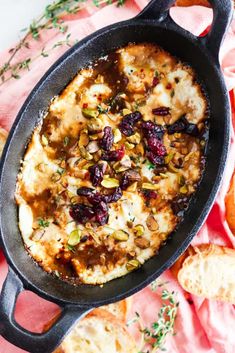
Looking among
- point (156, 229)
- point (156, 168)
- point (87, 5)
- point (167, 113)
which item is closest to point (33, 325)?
point (156, 229)

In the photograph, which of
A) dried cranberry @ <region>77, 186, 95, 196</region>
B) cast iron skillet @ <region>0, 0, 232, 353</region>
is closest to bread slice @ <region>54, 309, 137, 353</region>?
cast iron skillet @ <region>0, 0, 232, 353</region>

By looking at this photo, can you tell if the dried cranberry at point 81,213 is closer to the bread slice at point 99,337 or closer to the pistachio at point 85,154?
the pistachio at point 85,154

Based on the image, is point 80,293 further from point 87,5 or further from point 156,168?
point 87,5

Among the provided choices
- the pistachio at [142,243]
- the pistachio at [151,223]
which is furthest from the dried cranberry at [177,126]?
the pistachio at [142,243]

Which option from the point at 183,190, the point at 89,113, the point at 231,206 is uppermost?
the point at 89,113

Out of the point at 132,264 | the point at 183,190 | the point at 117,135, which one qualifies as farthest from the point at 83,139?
the point at 132,264

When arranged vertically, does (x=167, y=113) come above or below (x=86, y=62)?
below

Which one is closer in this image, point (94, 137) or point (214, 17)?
point (214, 17)

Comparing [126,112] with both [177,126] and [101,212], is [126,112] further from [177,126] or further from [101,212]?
[101,212]
